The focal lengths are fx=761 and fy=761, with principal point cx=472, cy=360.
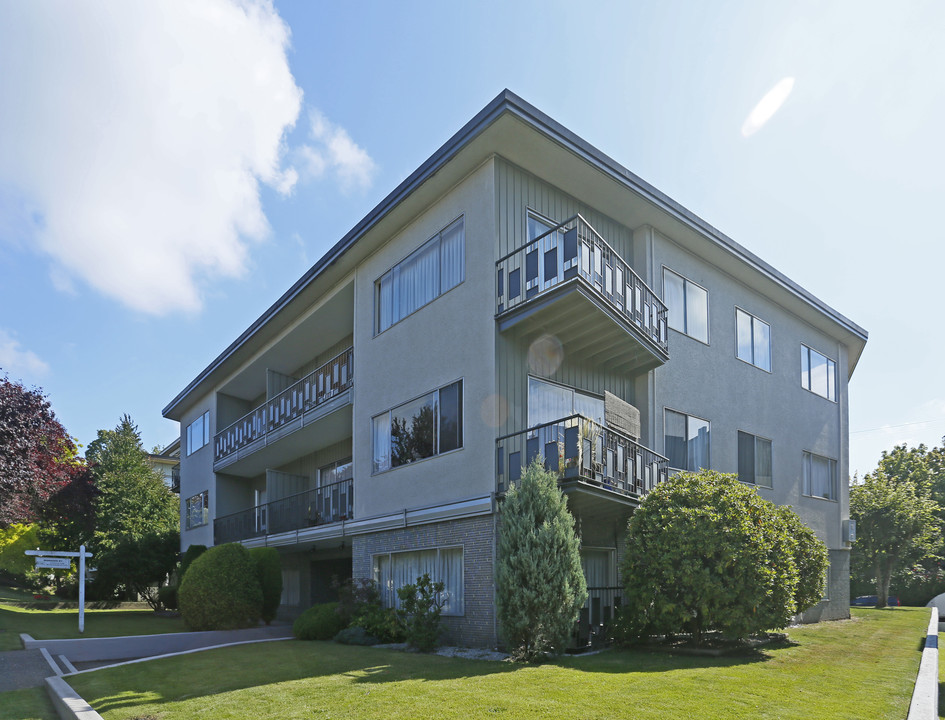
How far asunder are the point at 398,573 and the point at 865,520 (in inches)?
911

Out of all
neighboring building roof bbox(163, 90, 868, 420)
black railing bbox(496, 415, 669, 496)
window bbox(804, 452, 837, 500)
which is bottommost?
window bbox(804, 452, 837, 500)

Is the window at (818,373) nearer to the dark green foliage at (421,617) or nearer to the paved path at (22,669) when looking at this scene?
the dark green foliage at (421,617)

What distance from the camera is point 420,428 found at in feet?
57.8

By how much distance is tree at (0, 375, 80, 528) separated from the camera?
2459 cm

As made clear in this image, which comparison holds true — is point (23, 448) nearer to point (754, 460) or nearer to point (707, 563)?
point (707, 563)

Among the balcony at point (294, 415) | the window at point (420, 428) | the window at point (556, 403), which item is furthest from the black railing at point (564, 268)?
the balcony at point (294, 415)

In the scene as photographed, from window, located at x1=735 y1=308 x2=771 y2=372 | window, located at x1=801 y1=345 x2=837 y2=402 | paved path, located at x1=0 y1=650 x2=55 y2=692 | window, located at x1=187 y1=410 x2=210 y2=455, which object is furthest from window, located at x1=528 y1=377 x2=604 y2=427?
window, located at x1=187 y1=410 x2=210 y2=455

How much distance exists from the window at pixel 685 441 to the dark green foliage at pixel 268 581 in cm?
1203

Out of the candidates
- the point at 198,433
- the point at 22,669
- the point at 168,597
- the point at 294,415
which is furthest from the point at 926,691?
the point at 198,433

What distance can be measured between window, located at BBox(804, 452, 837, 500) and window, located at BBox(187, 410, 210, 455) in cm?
2526

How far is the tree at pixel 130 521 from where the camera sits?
33469 millimetres

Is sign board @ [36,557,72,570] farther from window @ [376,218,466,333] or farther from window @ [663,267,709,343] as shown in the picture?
window @ [663,267,709,343]

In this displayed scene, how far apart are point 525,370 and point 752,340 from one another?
410 inches

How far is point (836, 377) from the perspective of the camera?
27719 millimetres
